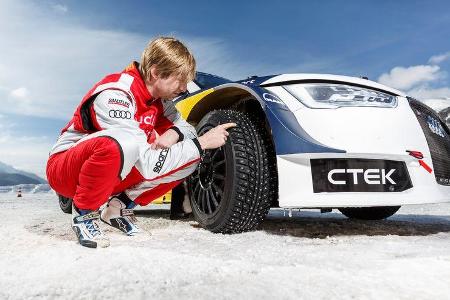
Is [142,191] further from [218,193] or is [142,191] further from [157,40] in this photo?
[157,40]

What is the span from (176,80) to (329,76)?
0.86m

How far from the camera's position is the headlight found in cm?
225

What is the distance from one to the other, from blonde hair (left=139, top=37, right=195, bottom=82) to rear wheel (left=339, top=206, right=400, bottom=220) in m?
2.25

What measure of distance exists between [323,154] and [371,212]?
1.89 m

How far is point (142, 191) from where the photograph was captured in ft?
8.21

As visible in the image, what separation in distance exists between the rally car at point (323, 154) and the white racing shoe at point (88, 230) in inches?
26.0

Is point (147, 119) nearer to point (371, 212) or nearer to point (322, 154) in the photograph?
point (322, 154)

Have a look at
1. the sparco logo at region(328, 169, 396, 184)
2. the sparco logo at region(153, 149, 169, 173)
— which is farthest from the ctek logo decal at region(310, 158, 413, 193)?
the sparco logo at region(153, 149, 169, 173)

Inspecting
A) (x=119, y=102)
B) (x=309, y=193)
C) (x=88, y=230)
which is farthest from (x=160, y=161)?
(x=309, y=193)

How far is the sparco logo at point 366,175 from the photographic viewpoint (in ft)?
7.14

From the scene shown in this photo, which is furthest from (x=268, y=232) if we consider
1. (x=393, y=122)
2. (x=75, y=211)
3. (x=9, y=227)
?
(x=9, y=227)

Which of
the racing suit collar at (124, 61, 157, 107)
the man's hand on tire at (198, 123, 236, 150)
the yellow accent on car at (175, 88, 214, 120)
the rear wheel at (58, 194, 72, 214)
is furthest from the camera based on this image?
the rear wheel at (58, 194, 72, 214)

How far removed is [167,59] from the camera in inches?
87.1

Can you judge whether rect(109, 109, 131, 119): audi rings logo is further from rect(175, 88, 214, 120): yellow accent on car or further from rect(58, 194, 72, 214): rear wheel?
rect(58, 194, 72, 214): rear wheel
